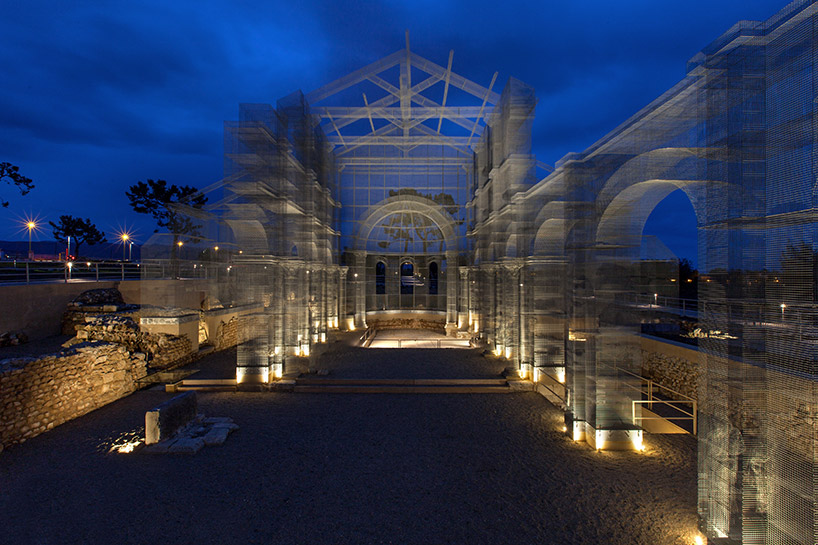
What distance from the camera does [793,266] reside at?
3.26 m

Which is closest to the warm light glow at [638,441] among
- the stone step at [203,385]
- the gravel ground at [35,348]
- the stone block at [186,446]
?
the stone block at [186,446]

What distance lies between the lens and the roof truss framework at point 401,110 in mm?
14719

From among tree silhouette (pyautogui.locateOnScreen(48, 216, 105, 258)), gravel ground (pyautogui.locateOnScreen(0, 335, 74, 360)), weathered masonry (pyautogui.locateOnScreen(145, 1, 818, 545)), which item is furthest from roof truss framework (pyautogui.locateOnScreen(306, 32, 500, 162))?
tree silhouette (pyautogui.locateOnScreen(48, 216, 105, 258))

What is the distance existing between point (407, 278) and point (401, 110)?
1176 cm

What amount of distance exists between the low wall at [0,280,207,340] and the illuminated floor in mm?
10463

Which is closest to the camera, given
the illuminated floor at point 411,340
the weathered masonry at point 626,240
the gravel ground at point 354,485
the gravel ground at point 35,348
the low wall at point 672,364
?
the weathered masonry at point 626,240

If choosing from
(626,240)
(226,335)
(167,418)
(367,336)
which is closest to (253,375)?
(167,418)

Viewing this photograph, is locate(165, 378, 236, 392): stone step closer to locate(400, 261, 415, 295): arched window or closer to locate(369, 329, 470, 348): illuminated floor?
locate(369, 329, 470, 348): illuminated floor

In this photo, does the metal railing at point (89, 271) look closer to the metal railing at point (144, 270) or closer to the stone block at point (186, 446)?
the metal railing at point (144, 270)

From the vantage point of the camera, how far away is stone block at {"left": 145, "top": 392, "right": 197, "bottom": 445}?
23.5 ft

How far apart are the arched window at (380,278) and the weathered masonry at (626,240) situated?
5.16 m

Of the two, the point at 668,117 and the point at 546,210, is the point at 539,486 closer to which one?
the point at 668,117

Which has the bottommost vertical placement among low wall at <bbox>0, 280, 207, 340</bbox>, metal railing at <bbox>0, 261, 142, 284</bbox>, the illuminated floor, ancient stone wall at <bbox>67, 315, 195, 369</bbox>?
the illuminated floor

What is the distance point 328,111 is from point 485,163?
26.4ft
